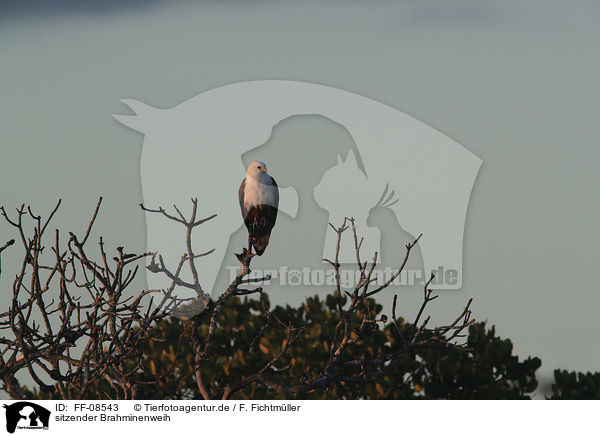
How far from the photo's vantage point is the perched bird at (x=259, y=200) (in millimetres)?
5969

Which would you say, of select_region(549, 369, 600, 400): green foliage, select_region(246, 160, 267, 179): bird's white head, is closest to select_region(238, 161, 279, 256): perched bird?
select_region(246, 160, 267, 179): bird's white head

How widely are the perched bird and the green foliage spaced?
15.0 ft

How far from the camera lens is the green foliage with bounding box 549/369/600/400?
338 inches

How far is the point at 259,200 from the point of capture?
596 centimetres

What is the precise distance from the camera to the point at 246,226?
236 inches
